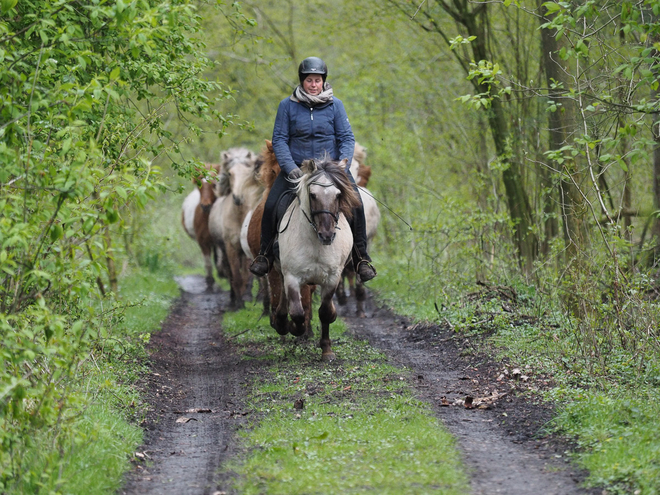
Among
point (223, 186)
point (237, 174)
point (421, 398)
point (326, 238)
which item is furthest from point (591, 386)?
point (223, 186)

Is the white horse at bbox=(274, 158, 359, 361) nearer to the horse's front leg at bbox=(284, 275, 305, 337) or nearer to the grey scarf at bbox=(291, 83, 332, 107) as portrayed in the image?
the horse's front leg at bbox=(284, 275, 305, 337)

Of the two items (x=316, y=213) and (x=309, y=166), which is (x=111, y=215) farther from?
(x=309, y=166)

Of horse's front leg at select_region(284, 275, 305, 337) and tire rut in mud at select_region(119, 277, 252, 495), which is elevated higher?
horse's front leg at select_region(284, 275, 305, 337)

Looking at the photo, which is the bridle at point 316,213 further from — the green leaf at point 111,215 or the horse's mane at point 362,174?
the horse's mane at point 362,174

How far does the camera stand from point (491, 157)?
14047 millimetres

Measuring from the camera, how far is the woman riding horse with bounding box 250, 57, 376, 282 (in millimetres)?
8772

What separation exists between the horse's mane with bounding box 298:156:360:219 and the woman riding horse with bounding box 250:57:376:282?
0.68 meters

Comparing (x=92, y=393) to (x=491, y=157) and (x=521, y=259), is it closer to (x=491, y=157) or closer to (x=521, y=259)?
(x=521, y=259)

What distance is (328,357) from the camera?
8570mm

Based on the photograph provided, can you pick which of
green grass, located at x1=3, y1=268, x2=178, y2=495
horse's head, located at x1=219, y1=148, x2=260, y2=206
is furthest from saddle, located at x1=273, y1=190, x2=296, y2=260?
horse's head, located at x1=219, y1=148, x2=260, y2=206

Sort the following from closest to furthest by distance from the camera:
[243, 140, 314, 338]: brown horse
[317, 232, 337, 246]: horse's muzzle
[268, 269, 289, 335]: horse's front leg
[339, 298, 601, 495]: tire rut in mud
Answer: [339, 298, 601, 495]: tire rut in mud → [317, 232, 337, 246]: horse's muzzle → [268, 269, 289, 335]: horse's front leg → [243, 140, 314, 338]: brown horse

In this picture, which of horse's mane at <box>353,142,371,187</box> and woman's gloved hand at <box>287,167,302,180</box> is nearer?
woman's gloved hand at <box>287,167,302,180</box>

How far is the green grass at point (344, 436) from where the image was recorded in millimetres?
4781

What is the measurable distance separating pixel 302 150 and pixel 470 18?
13.0 ft
